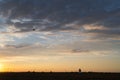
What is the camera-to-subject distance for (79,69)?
183 meters

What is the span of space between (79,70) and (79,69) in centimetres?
135

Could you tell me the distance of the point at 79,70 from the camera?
604 ft
